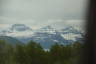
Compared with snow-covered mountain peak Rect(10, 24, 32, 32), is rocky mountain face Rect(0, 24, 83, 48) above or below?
below

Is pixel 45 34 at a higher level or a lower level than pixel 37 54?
higher

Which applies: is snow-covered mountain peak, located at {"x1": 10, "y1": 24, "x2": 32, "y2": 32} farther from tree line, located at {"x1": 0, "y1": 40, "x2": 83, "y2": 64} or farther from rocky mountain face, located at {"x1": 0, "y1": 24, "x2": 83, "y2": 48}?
tree line, located at {"x1": 0, "y1": 40, "x2": 83, "y2": 64}

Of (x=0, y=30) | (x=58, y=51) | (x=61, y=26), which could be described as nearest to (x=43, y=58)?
(x=58, y=51)

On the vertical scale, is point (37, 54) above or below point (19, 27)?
below

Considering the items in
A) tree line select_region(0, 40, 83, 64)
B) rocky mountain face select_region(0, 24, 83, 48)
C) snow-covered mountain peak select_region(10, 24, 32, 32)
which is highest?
snow-covered mountain peak select_region(10, 24, 32, 32)

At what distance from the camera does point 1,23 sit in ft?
5.29

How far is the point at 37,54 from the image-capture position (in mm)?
1677

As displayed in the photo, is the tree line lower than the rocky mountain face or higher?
lower

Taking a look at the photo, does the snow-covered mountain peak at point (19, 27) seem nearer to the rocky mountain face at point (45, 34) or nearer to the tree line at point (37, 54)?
the rocky mountain face at point (45, 34)

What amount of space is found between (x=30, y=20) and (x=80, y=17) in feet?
1.36

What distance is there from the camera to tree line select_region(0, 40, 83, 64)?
1.64 m

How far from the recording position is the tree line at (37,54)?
5.37ft

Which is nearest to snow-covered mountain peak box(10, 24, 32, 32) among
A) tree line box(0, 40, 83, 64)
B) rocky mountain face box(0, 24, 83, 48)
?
rocky mountain face box(0, 24, 83, 48)

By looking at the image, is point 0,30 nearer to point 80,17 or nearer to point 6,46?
point 6,46
